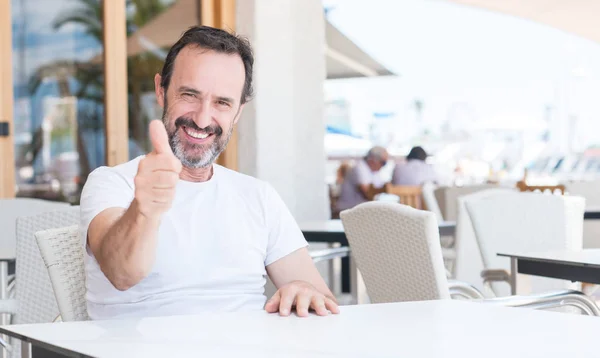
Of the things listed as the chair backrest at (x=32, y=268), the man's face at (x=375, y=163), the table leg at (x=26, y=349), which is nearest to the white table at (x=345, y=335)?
the table leg at (x=26, y=349)

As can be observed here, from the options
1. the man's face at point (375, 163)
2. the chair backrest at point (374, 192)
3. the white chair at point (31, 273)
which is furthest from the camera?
the man's face at point (375, 163)

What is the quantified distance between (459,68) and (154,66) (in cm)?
3421

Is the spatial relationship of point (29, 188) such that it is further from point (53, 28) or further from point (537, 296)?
point (537, 296)

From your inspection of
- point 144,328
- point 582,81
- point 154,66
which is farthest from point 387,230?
point 582,81

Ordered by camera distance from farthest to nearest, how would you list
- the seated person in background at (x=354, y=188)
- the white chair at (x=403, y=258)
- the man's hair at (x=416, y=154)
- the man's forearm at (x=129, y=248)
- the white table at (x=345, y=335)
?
the man's hair at (x=416, y=154) < the seated person in background at (x=354, y=188) < the white chair at (x=403, y=258) < the man's forearm at (x=129, y=248) < the white table at (x=345, y=335)

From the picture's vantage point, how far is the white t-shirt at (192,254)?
6.66ft

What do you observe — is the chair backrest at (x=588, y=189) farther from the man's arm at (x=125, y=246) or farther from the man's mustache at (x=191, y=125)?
the man's arm at (x=125, y=246)

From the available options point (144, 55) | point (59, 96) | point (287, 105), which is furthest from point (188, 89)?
point (287, 105)

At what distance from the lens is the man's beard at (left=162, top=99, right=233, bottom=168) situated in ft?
7.17

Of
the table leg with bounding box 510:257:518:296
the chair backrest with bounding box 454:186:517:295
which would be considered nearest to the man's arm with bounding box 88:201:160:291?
the table leg with bounding box 510:257:518:296

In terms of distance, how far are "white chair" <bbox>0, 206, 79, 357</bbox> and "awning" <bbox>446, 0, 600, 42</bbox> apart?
965 cm

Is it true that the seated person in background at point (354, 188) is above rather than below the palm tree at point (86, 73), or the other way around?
below

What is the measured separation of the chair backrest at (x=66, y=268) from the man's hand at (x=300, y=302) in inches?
24.4

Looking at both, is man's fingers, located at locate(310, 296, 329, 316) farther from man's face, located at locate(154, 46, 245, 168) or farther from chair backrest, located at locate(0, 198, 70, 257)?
chair backrest, located at locate(0, 198, 70, 257)
